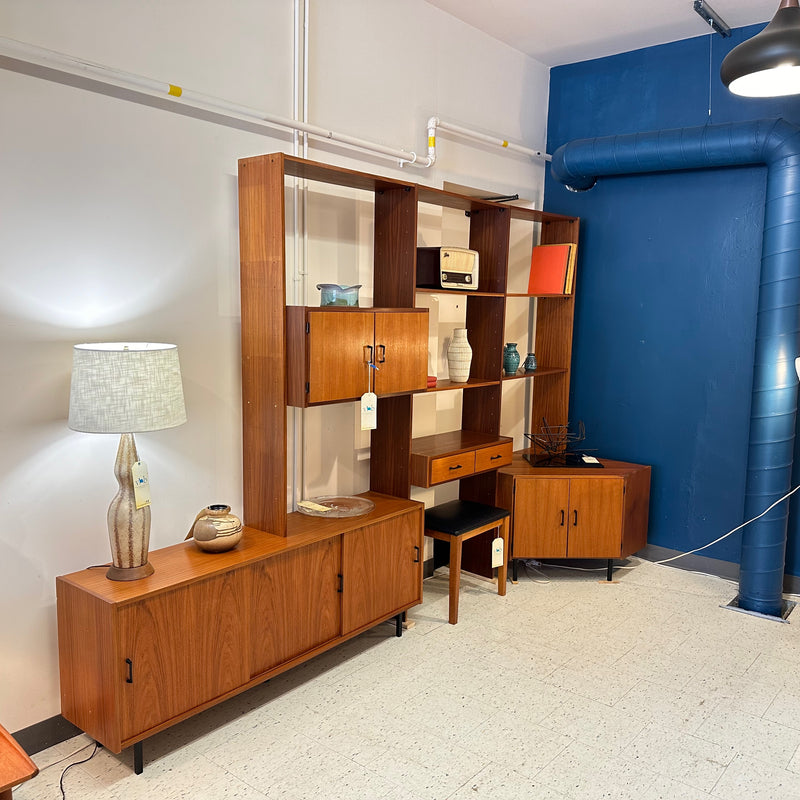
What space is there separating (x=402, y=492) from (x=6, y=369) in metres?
1.84

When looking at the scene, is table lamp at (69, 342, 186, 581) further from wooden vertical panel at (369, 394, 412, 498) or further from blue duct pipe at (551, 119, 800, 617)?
blue duct pipe at (551, 119, 800, 617)

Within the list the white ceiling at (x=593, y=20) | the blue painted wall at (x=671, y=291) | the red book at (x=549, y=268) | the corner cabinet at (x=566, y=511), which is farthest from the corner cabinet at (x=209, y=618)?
the white ceiling at (x=593, y=20)

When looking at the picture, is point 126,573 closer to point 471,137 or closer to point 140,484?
point 140,484

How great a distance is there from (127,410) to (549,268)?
2.92 metres

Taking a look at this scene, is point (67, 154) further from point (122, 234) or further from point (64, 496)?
point (64, 496)

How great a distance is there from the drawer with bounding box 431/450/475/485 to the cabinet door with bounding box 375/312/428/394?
1.39 ft

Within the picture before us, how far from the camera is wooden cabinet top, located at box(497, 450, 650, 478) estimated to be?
4.11 m

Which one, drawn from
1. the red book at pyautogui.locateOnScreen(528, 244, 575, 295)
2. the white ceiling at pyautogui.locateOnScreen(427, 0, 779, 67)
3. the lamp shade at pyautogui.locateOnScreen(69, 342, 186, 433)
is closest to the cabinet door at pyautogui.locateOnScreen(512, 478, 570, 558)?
the red book at pyautogui.locateOnScreen(528, 244, 575, 295)

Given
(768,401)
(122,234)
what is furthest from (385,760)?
(768,401)

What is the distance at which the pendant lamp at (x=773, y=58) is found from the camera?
2.30 metres

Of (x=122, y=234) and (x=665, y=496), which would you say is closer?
(x=122, y=234)

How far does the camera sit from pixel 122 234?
2.60 meters

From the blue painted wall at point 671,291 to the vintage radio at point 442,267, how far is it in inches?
55.0

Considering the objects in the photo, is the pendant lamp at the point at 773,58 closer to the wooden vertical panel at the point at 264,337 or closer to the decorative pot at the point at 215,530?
the wooden vertical panel at the point at 264,337
